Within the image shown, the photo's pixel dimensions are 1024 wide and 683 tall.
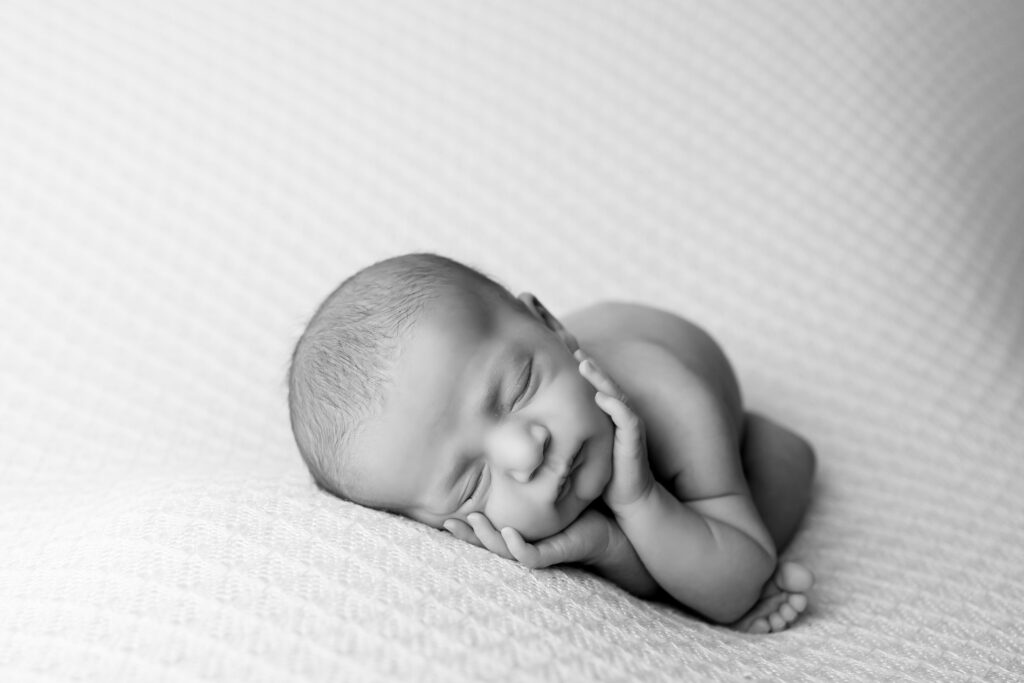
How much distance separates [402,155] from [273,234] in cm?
26

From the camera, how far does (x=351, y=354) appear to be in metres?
1.11

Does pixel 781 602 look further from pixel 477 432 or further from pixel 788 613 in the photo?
pixel 477 432

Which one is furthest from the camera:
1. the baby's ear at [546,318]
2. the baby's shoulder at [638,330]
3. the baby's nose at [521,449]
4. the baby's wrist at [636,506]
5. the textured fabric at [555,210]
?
the textured fabric at [555,210]

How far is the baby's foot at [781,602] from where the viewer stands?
1.20 metres

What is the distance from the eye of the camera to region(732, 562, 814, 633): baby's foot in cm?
120

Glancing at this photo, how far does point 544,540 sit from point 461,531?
0.28 ft

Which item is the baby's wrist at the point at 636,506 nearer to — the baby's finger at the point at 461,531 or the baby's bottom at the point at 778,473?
the baby's finger at the point at 461,531

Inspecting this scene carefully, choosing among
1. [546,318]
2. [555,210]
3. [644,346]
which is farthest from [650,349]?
[555,210]

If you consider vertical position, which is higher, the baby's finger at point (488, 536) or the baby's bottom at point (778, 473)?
the baby's bottom at point (778, 473)

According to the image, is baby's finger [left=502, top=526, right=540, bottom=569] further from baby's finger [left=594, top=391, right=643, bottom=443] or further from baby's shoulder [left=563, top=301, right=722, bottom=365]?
baby's shoulder [left=563, top=301, right=722, bottom=365]

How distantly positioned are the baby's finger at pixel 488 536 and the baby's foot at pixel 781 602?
12.9 inches

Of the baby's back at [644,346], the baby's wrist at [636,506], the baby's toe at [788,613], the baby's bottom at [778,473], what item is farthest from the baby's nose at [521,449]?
the baby's bottom at [778,473]

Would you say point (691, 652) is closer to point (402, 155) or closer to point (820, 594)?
point (820, 594)

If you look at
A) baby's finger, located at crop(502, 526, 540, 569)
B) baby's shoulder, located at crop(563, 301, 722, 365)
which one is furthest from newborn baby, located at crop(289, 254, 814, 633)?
baby's shoulder, located at crop(563, 301, 722, 365)
